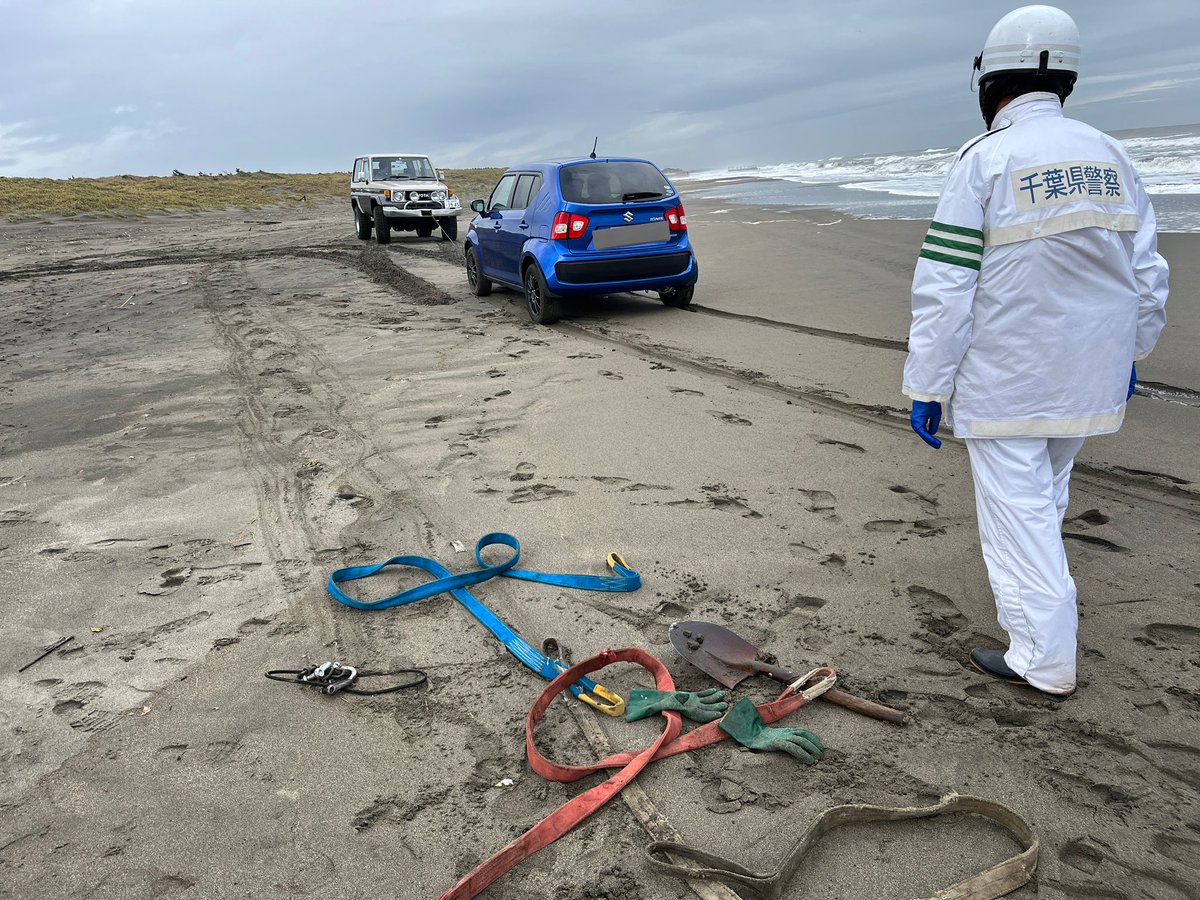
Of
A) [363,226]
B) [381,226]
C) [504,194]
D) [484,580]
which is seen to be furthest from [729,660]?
[363,226]

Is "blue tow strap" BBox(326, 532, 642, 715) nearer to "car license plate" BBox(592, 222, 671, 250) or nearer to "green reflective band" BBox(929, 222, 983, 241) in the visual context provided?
"green reflective band" BBox(929, 222, 983, 241)

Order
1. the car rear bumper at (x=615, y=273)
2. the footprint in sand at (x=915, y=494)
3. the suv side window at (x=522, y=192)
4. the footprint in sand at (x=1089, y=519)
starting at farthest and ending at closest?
the suv side window at (x=522, y=192), the car rear bumper at (x=615, y=273), the footprint in sand at (x=915, y=494), the footprint in sand at (x=1089, y=519)

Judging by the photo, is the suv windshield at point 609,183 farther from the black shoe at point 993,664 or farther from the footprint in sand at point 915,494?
the black shoe at point 993,664

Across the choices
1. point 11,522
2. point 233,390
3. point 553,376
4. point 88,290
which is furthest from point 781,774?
point 88,290

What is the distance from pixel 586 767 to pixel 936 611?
166 cm

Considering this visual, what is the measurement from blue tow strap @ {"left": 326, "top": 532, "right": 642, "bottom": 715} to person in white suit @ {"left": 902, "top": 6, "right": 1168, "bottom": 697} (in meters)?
1.53

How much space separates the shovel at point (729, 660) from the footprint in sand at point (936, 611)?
1.96 feet

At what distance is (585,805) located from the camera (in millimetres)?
2391

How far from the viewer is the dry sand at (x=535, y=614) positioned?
229 cm

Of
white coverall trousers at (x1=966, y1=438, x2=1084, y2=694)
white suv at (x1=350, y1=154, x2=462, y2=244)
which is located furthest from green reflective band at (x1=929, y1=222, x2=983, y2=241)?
white suv at (x1=350, y1=154, x2=462, y2=244)

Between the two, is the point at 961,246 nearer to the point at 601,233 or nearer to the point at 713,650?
the point at 713,650

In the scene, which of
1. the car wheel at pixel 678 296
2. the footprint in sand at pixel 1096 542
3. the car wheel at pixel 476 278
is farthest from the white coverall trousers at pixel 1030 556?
the car wheel at pixel 476 278

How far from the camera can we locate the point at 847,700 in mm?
2811

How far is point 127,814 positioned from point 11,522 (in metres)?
2.89
